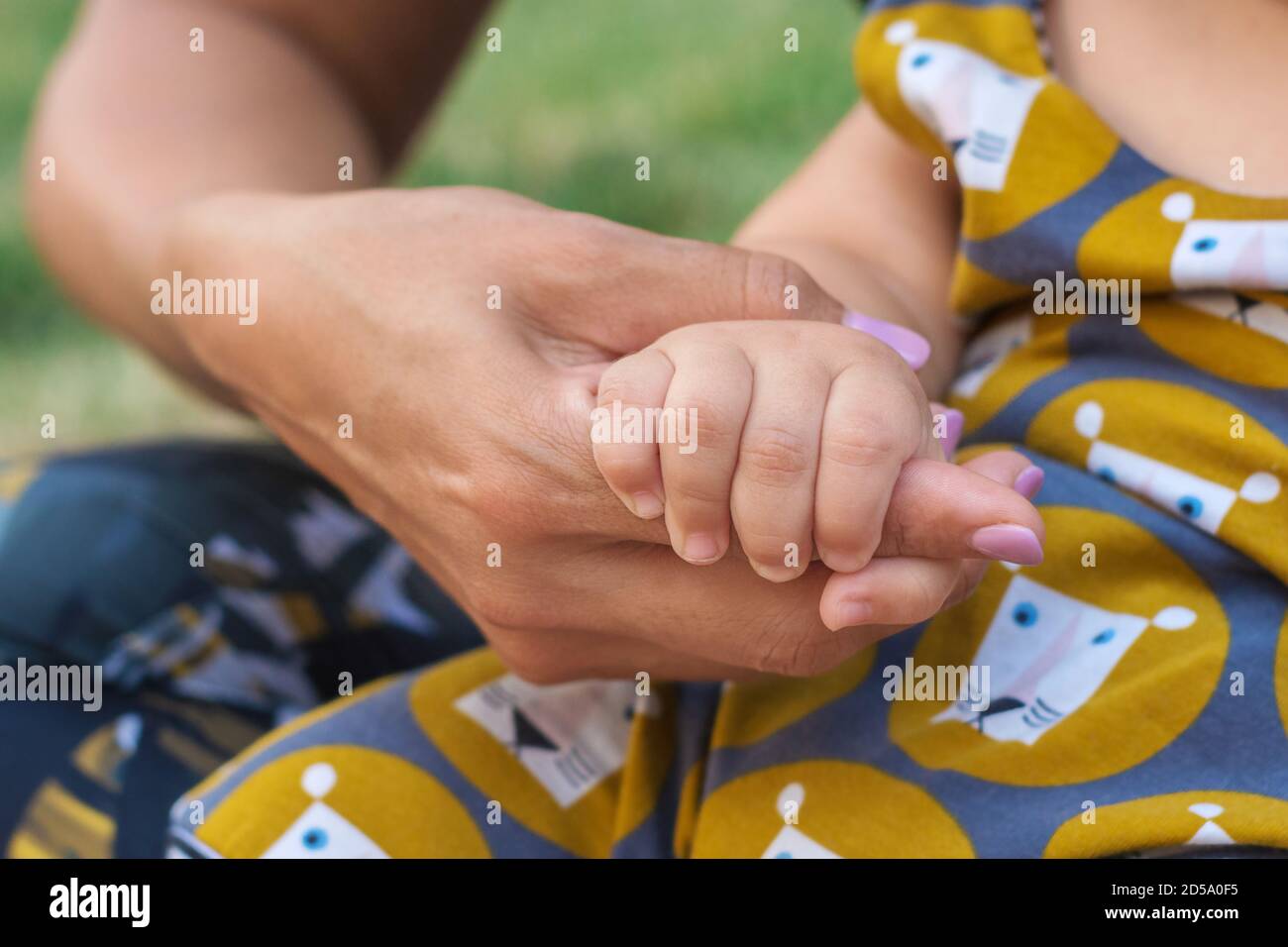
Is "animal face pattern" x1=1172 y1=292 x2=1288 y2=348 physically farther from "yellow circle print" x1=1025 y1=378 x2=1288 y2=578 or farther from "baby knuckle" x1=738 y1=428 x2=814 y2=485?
"baby knuckle" x1=738 y1=428 x2=814 y2=485

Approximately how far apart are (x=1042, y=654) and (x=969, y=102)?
286 millimetres

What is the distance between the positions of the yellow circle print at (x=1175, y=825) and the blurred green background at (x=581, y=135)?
3.67 ft

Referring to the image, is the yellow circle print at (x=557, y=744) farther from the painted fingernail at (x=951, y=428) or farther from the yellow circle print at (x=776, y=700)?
the painted fingernail at (x=951, y=428)

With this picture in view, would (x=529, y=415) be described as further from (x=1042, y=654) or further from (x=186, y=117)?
(x=186, y=117)

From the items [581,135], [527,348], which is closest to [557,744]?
[527,348]

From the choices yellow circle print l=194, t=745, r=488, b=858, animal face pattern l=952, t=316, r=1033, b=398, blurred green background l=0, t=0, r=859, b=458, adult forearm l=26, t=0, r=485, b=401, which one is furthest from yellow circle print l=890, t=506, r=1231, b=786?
blurred green background l=0, t=0, r=859, b=458

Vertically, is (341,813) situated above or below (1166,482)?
below

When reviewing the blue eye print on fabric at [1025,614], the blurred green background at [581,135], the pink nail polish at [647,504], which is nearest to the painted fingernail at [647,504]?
the pink nail polish at [647,504]

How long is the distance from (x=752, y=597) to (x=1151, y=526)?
205 mm

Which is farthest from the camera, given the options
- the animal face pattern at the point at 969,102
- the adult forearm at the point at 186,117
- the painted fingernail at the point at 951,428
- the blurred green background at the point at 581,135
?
the blurred green background at the point at 581,135

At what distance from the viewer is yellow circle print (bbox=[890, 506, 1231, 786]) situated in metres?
0.53

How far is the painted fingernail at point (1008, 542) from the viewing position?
1.44 feet

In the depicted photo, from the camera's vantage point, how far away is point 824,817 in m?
0.56

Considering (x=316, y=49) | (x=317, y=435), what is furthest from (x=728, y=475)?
(x=316, y=49)
